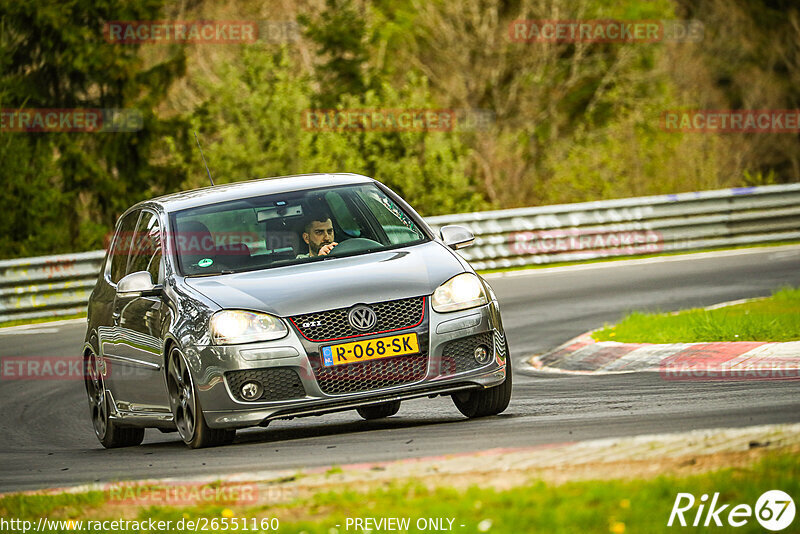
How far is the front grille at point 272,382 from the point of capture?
812 centimetres

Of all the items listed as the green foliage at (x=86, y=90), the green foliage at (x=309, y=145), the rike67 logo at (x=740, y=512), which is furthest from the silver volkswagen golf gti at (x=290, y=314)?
the green foliage at (x=86, y=90)

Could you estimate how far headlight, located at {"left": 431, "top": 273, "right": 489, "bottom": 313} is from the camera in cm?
838

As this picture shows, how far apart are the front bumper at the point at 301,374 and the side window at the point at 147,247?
4.27 feet

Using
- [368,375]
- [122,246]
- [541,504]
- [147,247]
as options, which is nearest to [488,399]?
[368,375]

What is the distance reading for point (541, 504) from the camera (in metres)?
5.28

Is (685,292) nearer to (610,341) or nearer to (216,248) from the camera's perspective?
(610,341)

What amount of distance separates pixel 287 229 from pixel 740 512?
4.97 m

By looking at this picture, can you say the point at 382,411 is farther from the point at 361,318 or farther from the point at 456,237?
the point at 361,318

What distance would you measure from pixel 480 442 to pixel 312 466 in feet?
2.98

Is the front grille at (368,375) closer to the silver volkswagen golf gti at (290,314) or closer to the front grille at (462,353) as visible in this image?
the silver volkswagen golf gti at (290,314)

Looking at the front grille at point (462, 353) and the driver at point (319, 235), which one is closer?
the front grille at point (462, 353)

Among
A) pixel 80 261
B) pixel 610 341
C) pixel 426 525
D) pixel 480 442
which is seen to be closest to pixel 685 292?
pixel 610 341

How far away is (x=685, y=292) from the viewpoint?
1697 centimetres

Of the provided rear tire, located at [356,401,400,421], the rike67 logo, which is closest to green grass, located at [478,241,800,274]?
rear tire, located at [356,401,400,421]
